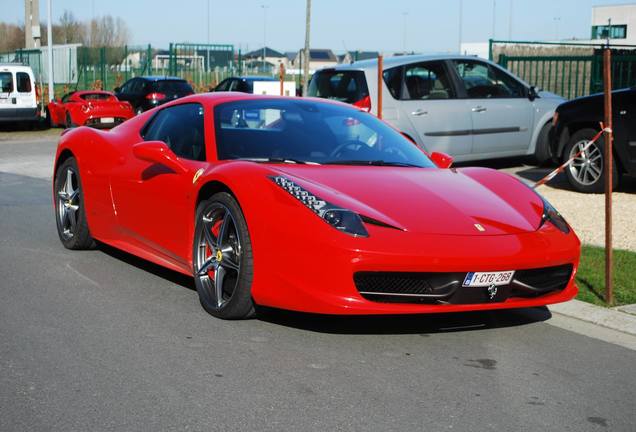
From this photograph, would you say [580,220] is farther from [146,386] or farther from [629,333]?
[146,386]

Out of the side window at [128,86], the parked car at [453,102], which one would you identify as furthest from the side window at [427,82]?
the side window at [128,86]

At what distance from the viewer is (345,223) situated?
486 cm

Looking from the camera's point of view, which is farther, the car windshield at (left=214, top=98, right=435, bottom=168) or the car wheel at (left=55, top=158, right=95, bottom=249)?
the car wheel at (left=55, top=158, right=95, bottom=249)

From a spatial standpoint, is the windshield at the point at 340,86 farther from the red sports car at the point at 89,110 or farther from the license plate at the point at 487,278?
the red sports car at the point at 89,110

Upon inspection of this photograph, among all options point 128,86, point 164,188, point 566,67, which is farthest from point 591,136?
point 128,86

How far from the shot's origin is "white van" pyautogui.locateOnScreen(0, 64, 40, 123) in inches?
1028

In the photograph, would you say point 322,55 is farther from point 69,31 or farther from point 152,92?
point 152,92

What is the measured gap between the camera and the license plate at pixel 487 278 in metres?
4.87

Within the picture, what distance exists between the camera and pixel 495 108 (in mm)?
13742

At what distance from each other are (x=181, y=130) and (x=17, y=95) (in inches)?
838

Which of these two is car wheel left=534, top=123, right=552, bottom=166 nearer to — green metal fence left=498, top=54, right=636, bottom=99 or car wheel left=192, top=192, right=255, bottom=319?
green metal fence left=498, top=54, right=636, bottom=99

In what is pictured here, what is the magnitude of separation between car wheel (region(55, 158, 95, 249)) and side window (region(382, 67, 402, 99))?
617cm

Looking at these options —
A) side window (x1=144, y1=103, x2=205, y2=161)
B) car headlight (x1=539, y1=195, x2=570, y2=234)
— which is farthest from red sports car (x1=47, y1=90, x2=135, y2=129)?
car headlight (x1=539, y1=195, x2=570, y2=234)

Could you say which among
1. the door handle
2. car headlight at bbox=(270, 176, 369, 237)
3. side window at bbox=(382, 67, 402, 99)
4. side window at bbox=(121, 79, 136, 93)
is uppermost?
side window at bbox=(382, 67, 402, 99)
